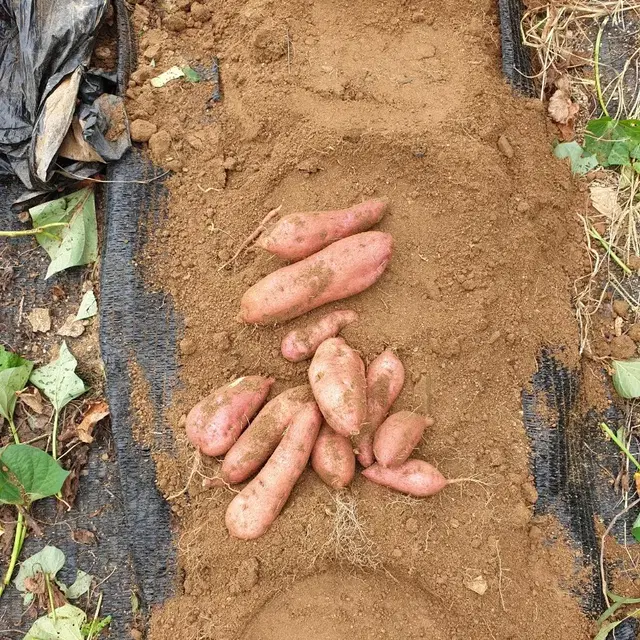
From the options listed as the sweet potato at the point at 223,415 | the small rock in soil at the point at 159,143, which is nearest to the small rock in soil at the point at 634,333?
the sweet potato at the point at 223,415

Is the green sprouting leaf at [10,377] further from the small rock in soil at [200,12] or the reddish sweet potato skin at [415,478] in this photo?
the small rock in soil at [200,12]

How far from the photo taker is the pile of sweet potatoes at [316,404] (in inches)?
71.5

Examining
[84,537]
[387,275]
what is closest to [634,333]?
[387,275]

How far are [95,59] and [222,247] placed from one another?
0.99 meters

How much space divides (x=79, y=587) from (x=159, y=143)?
1.67 metres

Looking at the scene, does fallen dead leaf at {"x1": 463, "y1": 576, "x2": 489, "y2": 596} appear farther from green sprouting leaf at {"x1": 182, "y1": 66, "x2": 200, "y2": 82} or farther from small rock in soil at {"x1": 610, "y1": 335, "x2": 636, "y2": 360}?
green sprouting leaf at {"x1": 182, "y1": 66, "x2": 200, "y2": 82}

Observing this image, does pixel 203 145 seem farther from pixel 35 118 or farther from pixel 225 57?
pixel 35 118

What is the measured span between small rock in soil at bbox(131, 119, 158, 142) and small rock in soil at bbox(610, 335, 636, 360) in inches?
76.5

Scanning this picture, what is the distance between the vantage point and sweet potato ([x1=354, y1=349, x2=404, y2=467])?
1877 mm

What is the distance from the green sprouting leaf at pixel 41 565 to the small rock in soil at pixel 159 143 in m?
1.53

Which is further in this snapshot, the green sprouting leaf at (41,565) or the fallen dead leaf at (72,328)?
the fallen dead leaf at (72,328)

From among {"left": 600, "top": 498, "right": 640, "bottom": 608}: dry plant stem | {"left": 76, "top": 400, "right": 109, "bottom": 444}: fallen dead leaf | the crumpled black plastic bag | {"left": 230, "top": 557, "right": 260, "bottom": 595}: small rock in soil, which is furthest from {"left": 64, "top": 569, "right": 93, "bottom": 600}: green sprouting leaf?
{"left": 600, "top": 498, "right": 640, "bottom": 608}: dry plant stem

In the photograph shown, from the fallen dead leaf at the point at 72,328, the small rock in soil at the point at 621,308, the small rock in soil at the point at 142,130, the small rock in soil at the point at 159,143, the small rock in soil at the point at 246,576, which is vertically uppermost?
the small rock in soil at the point at 142,130

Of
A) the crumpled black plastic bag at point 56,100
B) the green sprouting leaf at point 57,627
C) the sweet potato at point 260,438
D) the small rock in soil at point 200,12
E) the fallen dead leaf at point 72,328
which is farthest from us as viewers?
the small rock in soil at point 200,12
